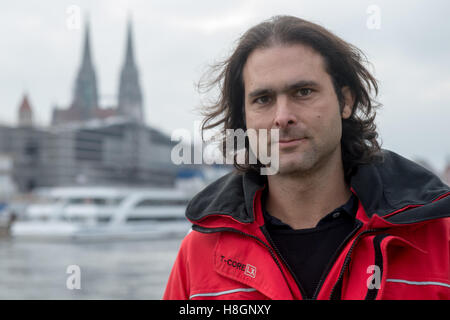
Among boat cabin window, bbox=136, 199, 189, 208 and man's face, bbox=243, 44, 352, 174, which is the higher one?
man's face, bbox=243, 44, 352, 174

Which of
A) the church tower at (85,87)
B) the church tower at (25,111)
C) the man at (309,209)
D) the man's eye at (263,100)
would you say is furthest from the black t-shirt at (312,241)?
the church tower at (85,87)

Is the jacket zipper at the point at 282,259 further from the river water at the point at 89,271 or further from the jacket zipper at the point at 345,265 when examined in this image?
the river water at the point at 89,271

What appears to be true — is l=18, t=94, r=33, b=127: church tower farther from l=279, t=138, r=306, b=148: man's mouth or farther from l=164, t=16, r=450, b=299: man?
l=279, t=138, r=306, b=148: man's mouth

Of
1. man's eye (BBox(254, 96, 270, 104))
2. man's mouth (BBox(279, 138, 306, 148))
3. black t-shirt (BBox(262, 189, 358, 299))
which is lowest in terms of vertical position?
black t-shirt (BBox(262, 189, 358, 299))

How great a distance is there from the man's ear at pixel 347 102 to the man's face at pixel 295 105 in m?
0.16

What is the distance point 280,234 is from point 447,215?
0.54 meters

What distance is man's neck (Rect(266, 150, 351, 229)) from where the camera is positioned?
1.99 meters

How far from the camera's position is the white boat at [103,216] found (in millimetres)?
30500

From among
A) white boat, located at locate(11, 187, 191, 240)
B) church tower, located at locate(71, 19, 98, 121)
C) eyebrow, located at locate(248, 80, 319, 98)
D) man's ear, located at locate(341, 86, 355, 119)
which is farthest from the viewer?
church tower, located at locate(71, 19, 98, 121)

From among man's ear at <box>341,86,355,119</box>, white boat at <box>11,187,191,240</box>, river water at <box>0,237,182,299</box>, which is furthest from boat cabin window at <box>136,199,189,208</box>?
man's ear at <box>341,86,355,119</box>

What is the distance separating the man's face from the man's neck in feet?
0.16
